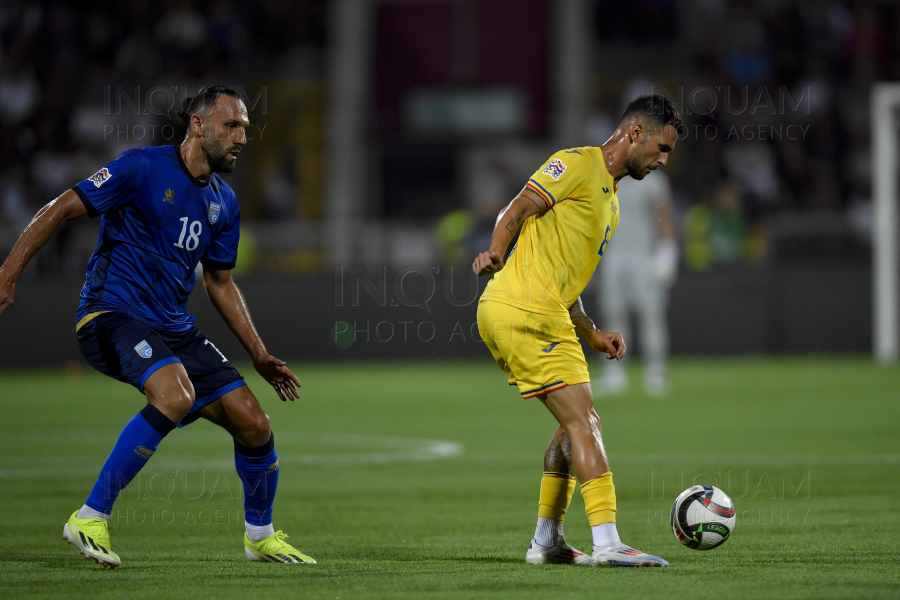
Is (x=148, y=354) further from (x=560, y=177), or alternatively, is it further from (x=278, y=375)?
(x=560, y=177)

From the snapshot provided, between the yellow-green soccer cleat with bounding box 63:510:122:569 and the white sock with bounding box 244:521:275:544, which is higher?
the yellow-green soccer cleat with bounding box 63:510:122:569

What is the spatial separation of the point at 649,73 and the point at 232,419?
18.5 m

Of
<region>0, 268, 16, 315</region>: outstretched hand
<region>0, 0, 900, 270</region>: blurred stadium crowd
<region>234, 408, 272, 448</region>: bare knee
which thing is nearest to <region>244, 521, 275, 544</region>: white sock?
<region>234, 408, 272, 448</region>: bare knee

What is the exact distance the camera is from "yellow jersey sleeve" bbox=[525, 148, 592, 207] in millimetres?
5207

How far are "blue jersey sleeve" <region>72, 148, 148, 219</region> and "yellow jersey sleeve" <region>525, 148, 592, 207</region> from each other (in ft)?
5.43

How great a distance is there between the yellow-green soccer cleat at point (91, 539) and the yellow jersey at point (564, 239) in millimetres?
1900

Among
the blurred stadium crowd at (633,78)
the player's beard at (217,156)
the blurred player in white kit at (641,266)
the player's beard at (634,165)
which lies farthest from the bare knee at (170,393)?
the blurred stadium crowd at (633,78)

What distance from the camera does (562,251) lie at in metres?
5.34

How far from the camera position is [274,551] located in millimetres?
5406

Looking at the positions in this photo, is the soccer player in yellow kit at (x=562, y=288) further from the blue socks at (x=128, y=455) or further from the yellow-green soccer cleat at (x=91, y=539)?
the yellow-green soccer cleat at (x=91, y=539)

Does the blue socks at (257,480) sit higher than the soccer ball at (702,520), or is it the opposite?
the blue socks at (257,480)

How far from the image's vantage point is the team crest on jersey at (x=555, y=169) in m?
5.23

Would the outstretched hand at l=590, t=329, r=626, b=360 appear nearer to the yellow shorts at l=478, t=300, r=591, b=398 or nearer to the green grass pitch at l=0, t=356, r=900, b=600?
the yellow shorts at l=478, t=300, r=591, b=398

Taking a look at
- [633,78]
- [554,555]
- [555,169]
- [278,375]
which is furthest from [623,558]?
[633,78]
